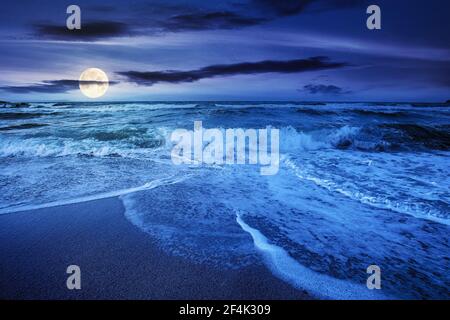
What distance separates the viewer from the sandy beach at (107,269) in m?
2.25

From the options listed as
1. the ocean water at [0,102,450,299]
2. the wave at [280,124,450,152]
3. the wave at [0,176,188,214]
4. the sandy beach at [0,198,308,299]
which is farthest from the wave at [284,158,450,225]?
the wave at [280,124,450,152]

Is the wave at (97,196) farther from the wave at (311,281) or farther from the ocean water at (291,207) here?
the wave at (311,281)

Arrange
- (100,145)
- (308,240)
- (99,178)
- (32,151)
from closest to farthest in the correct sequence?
(308,240) → (99,178) → (32,151) → (100,145)

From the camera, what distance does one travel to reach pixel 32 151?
8625 mm

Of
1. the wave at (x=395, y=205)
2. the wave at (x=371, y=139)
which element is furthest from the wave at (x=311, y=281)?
the wave at (x=371, y=139)

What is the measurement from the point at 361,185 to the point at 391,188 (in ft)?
1.50

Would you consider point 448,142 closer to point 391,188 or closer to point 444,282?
point 391,188

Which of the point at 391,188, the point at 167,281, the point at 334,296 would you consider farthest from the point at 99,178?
the point at 391,188

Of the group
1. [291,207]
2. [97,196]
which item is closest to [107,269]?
[97,196]

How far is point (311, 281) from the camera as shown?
2385 millimetres

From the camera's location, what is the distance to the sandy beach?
2.25 meters

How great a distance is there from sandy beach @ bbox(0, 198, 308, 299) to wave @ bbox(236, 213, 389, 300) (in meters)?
0.11
